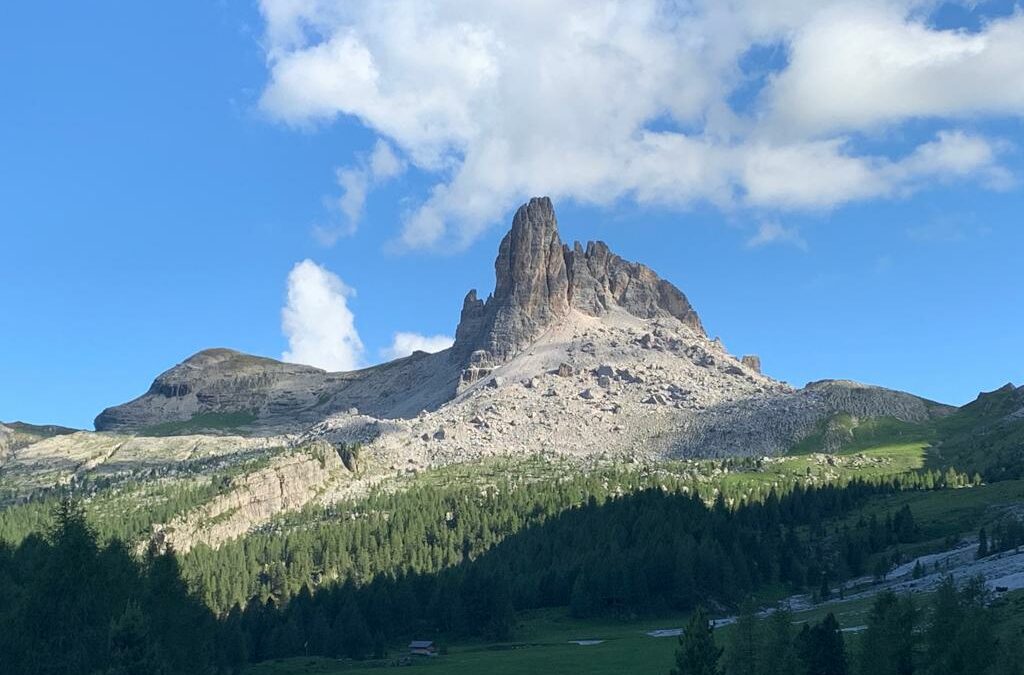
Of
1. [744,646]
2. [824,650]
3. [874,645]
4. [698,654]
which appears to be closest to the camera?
[698,654]

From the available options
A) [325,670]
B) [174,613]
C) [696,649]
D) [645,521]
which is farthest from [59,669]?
[645,521]

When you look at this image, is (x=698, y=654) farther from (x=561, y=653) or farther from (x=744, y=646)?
(x=561, y=653)

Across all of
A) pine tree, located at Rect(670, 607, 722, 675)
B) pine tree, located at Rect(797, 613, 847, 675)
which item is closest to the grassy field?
pine tree, located at Rect(797, 613, 847, 675)

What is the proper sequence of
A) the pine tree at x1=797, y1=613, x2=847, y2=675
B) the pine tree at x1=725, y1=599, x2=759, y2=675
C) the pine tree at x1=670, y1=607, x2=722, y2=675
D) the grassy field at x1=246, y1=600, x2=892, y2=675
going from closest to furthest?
1. the pine tree at x1=670, y1=607, x2=722, y2=675
2. the pine tree at x1=725, y1=599, x2=759, y2=675
3. the pine tree at x1=797, y1=613, x2=847, y2=675
4. the grassy field at x1=246, y1=600, x2=892, y2=675

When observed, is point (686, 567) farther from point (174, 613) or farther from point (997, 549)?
point (174, 613)

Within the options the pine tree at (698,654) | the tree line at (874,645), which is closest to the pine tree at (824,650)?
the tree line at (874,645)

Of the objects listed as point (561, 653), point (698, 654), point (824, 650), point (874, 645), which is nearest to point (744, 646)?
point (698, 654)

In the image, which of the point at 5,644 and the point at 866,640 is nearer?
the point at 866,640

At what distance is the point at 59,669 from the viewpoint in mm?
82375

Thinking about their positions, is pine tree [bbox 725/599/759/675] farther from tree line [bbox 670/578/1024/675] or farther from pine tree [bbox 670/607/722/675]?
pine tree [bbox 670/607/722/675]

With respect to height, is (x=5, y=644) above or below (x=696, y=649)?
above

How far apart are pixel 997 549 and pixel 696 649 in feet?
335

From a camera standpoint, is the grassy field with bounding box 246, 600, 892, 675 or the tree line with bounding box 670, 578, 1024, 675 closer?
the tree line with bounding box 670, 578, 1024, 675

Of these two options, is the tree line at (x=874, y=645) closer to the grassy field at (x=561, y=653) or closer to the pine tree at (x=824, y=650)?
the pine tree at (x=824, y=650)
